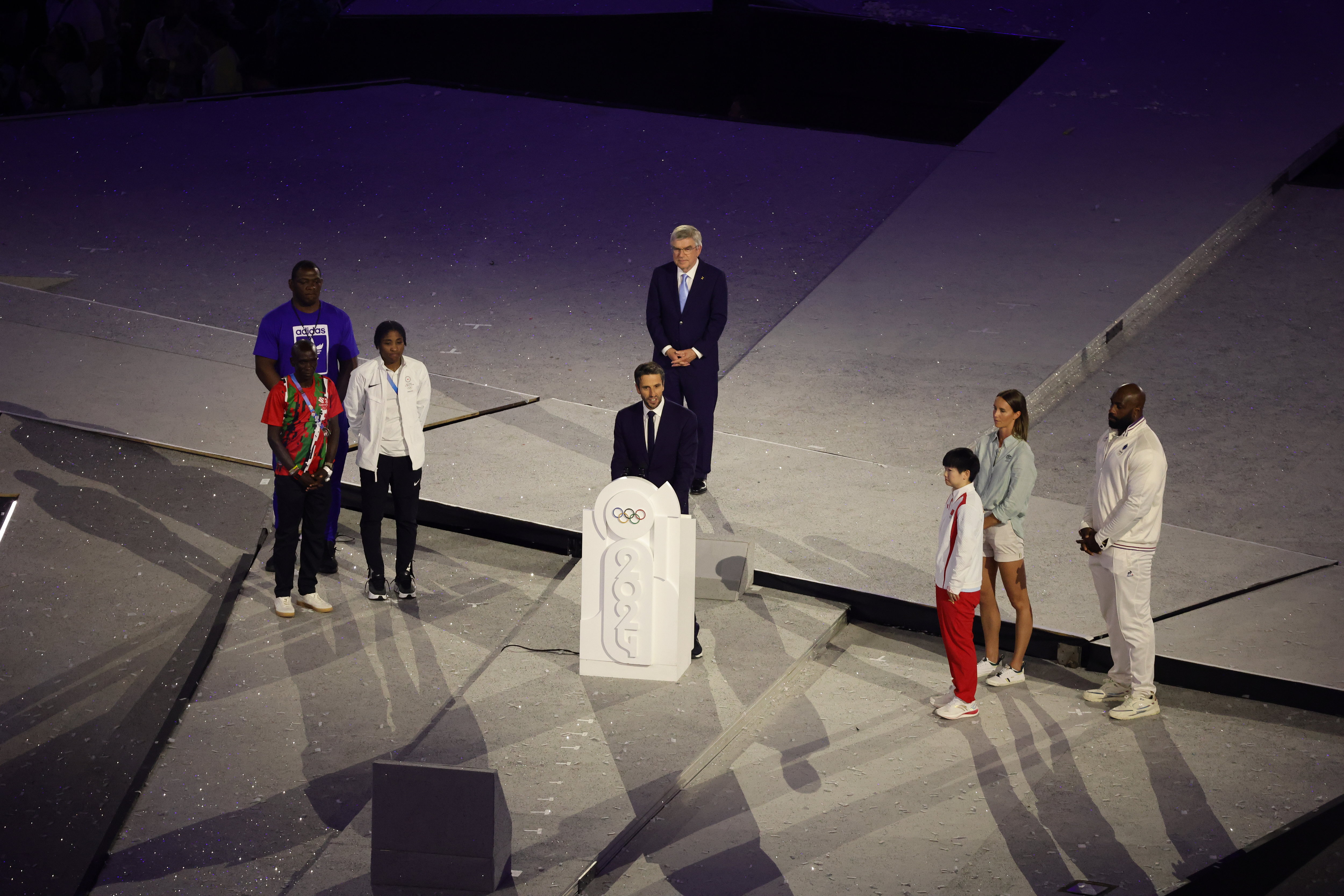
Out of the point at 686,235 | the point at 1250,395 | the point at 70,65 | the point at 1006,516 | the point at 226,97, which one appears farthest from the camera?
the point at 226,97

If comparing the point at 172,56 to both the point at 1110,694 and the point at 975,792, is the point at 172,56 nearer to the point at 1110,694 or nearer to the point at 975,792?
the point at 1110,694

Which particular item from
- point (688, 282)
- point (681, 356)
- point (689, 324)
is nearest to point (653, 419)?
point (681, 356)

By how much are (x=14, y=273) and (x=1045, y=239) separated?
8825 mm

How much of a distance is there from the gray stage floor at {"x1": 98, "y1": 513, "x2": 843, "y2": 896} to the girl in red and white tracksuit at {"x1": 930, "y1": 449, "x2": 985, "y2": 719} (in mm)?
830

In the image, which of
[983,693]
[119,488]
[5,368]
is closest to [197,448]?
[119,488]

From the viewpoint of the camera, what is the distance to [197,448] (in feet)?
27.4

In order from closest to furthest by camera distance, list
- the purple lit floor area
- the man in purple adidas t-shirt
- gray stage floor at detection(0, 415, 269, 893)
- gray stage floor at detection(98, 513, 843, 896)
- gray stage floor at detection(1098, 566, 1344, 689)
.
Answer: gray stage floor at detection(98, 513, 843, 896), the purple lit floor area, gray stage floor at detection(0, 415, 269, 893), gray stage floor at detection(1098, 566, 1344, 689), the man in purple adidas t-shirt

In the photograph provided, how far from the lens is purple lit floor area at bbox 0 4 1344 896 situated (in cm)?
552

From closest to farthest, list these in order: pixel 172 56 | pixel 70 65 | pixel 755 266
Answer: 1. pixel 755 266
2. pixel 70 65
3. pixel 172 56

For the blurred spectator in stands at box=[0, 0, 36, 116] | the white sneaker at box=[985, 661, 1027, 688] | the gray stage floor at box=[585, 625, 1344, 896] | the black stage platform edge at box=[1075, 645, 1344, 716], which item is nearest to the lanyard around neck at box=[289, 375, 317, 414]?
the gray stage floor at box=[585, 625, 1344, 896]

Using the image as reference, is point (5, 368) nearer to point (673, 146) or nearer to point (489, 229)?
point (489, 229)

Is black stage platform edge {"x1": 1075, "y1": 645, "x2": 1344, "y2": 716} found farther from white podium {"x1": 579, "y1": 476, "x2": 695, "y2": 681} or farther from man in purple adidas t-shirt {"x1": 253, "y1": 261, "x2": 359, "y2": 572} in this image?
man in purple adidas t-shirt {"x1": 253, "y1": 261, "x2": 359, "y2": 572}

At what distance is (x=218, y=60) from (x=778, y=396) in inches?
382

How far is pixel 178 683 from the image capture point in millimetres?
6488
